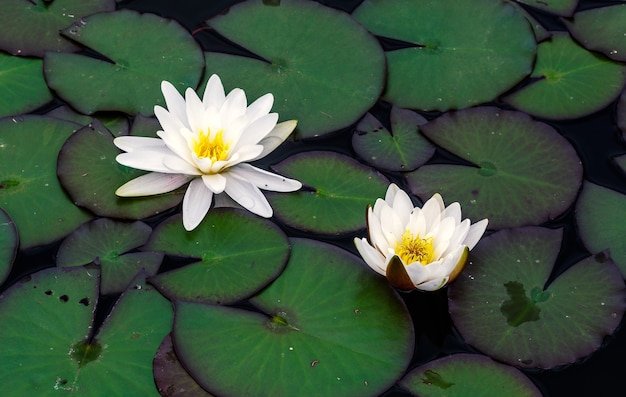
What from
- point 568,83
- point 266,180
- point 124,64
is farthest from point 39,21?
point 568,83

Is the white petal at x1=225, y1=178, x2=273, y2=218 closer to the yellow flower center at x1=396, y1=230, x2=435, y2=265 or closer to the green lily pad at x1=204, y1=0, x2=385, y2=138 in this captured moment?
the green lily pad at x1=204, y1=0, x2=385, y2=138

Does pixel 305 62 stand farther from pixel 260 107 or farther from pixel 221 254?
pixel 221 254

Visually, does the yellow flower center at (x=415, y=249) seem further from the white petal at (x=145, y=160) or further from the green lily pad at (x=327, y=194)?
the white petal at (x=145, y=160)

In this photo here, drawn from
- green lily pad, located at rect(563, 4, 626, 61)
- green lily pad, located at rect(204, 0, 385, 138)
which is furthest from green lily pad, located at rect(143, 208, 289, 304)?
green lily pad, located at rect(563, 4, 626, 61)

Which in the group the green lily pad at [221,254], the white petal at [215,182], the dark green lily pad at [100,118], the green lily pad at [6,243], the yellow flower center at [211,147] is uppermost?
the yellow flower center at [211,147]

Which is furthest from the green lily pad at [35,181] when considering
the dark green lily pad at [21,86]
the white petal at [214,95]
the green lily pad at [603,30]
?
the green lily pad at [603,30]

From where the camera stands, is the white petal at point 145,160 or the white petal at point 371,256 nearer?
the white petal at point 371,256
